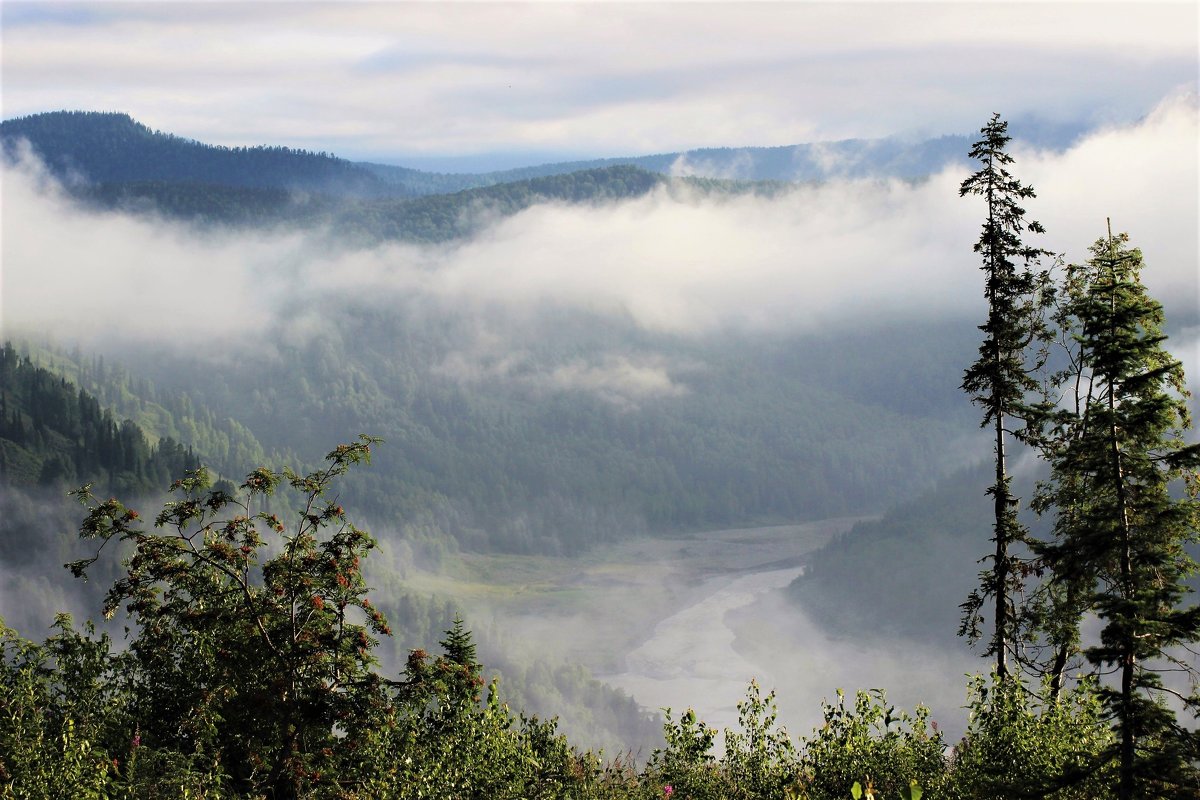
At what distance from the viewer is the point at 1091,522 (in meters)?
30.8

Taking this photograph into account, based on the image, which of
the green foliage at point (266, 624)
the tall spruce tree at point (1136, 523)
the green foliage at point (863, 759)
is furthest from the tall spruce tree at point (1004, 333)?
the green foliage at point (266, 624)

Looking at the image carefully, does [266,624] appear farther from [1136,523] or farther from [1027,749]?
[1136,523]

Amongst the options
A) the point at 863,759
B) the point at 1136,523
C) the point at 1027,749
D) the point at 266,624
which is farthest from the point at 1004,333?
the point at 266,624

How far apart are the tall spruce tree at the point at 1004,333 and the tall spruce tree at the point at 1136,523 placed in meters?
9.86

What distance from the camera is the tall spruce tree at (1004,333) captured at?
137 feet

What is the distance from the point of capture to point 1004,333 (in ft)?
139

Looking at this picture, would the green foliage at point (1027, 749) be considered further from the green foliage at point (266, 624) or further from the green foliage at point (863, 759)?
the green foliage at point (266, 624)

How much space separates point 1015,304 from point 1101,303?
43.0ft

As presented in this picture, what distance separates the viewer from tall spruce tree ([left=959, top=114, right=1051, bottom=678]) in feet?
137

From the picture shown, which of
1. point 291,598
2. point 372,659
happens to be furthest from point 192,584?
point 372,659

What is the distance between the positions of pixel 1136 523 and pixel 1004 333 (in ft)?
43.5

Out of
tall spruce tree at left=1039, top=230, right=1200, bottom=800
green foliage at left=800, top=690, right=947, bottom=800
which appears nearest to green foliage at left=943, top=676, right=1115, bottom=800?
green foliage at left=800, top=690, right=947, bottom=800

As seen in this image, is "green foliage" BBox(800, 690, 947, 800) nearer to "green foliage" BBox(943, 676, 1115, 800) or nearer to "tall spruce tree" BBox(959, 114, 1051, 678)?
"green foliage" BBox(943, 676, 1115, 800)

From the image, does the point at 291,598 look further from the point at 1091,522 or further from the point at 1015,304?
the point at 1015,304
